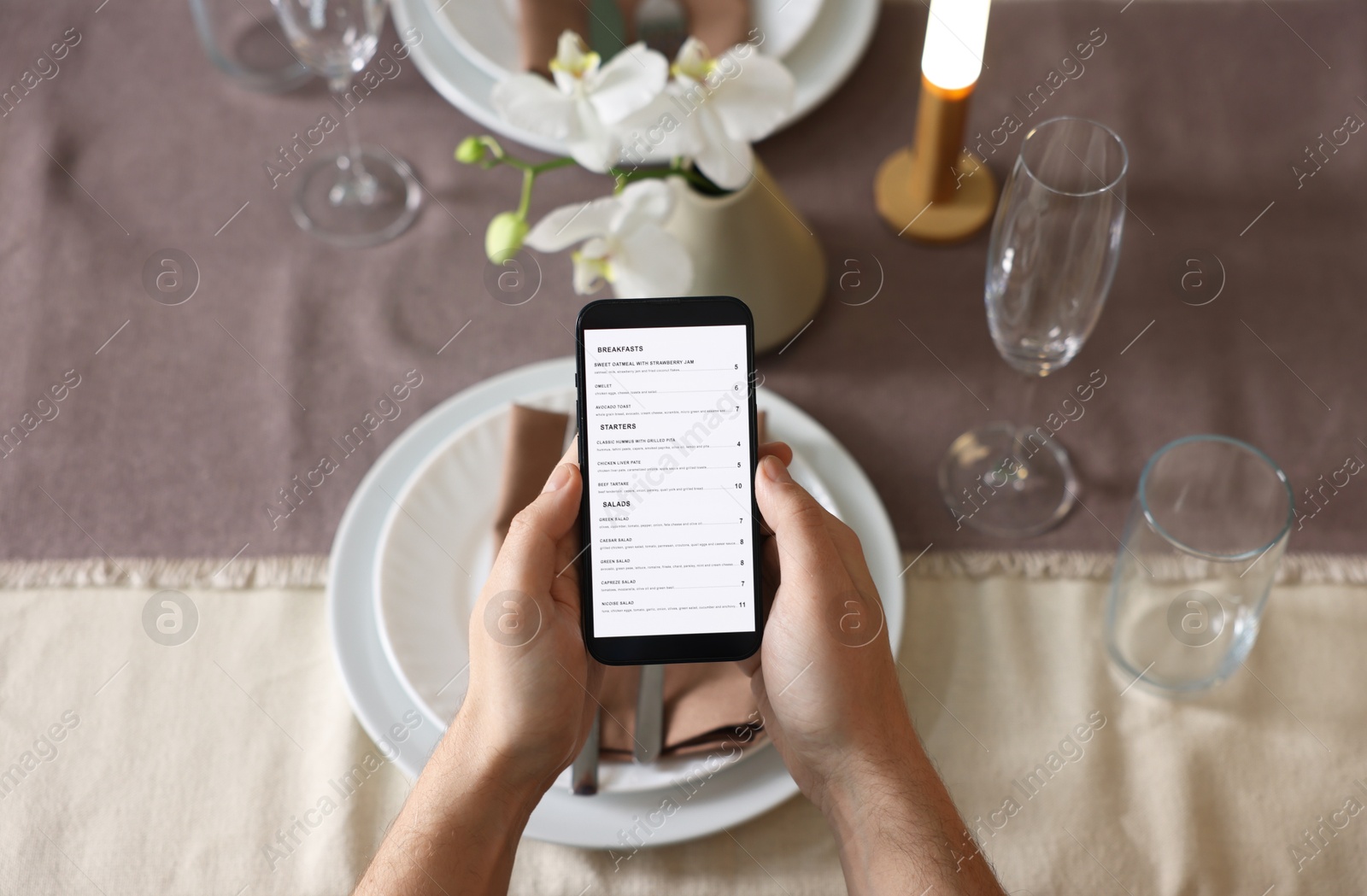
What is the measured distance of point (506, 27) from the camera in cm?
86

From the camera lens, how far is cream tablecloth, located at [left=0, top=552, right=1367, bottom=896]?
1.99 feet

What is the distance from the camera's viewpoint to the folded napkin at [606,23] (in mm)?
816

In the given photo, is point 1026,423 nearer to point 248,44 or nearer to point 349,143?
point 349,143

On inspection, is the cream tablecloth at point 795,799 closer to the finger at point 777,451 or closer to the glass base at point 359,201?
the finger at point 777,451

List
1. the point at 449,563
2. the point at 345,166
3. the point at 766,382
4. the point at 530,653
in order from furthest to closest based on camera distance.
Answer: the point at 345,166
the point at 766,382
the point at 449,563
the point at 530,653

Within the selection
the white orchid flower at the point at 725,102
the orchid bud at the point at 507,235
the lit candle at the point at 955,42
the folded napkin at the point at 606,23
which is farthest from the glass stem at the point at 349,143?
the lit candle at the point at 955,42

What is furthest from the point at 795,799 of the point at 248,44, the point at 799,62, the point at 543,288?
the point at 248,44

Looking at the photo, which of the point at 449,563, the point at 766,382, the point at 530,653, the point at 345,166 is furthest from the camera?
the point at 345,166

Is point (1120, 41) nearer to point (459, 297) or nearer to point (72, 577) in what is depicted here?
point (459, 297)

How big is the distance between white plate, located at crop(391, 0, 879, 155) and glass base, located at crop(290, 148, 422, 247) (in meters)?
0.08

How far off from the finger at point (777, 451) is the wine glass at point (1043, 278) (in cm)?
16

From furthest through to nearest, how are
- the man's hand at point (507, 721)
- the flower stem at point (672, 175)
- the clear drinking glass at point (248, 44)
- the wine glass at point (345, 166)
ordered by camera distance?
the clear drinking glass at point (248, 44), the wine glass at point (345, 166), the flower stem at point (672, 175), the man's hand at point (507, 721)

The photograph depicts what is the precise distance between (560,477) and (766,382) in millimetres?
253

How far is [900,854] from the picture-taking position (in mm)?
528
